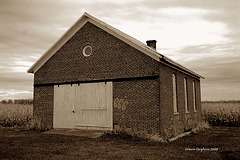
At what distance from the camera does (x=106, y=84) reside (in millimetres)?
13203

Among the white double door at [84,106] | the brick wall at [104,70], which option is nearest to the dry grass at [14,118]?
the brick wall at [104,70]

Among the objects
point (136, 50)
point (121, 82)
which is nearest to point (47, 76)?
point (121, 82)

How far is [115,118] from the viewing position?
41.5ft

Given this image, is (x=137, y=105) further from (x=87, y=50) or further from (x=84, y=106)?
(x=87, y=50)

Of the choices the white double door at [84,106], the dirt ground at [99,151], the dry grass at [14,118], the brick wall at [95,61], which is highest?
the brick wall at [95,61]

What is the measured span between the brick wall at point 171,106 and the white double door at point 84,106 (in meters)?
2.95

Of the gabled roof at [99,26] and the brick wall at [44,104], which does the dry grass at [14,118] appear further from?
the gabled roof at [99,26]

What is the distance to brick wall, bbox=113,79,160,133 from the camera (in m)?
11.7

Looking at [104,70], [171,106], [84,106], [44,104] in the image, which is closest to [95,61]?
[104,70]

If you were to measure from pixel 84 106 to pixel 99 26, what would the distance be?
5034mm

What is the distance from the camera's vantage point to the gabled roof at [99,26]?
40.0ft

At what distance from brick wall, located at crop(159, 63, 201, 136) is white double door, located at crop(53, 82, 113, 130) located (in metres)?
2.95

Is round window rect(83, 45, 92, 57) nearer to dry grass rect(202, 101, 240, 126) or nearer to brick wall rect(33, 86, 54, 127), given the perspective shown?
brick wall rect(33, 86, 54, 127)

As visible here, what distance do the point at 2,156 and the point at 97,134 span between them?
5.30m
